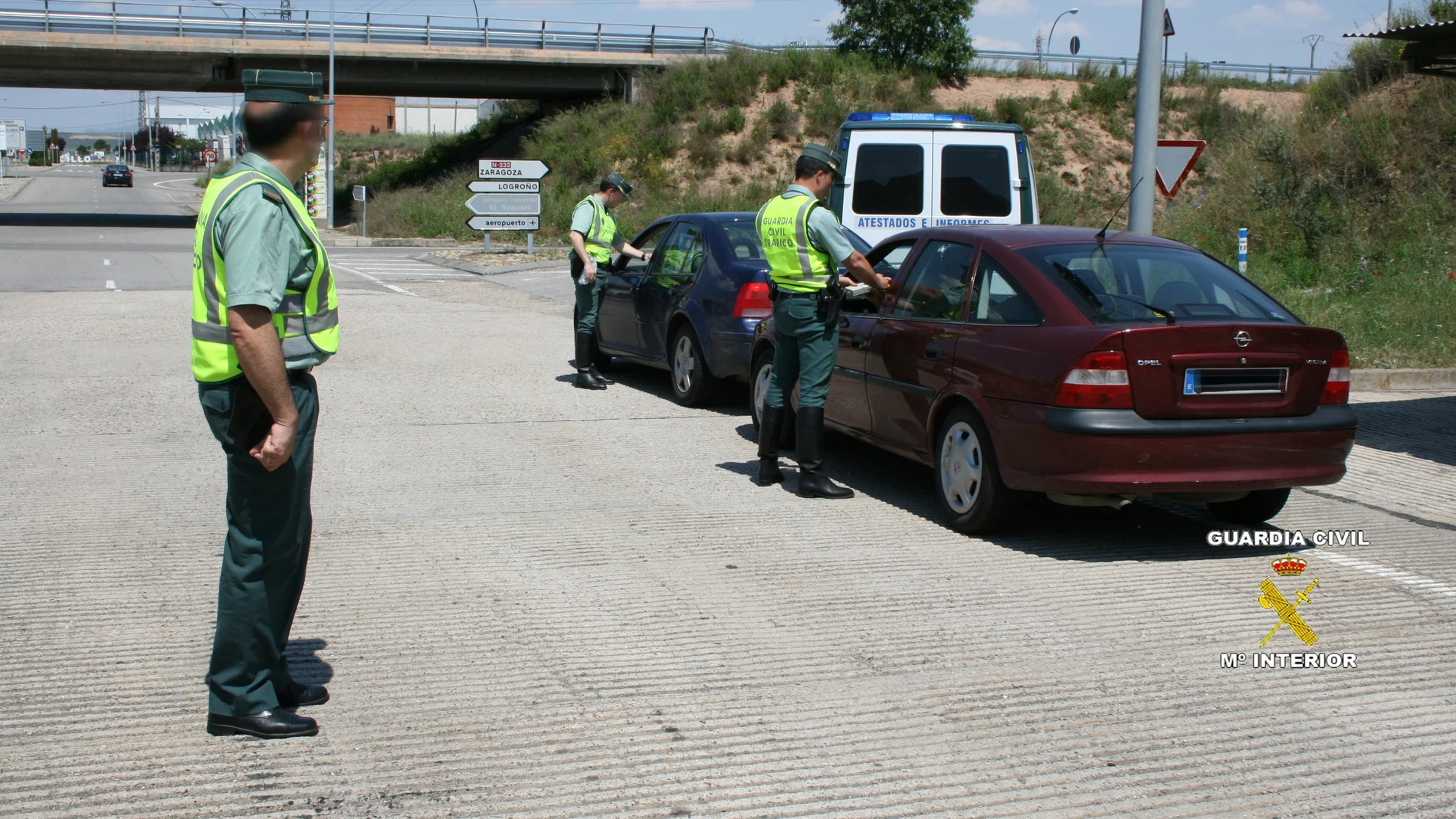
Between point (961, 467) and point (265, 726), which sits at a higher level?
point (961, 467)

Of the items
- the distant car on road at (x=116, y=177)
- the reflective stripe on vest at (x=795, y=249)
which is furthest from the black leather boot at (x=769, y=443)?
the distant car on road at (x=116, y=177)

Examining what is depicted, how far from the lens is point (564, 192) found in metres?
40.5

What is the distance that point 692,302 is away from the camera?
10.1 meters

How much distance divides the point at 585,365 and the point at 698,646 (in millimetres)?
6715

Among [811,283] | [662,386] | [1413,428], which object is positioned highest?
[811,283]

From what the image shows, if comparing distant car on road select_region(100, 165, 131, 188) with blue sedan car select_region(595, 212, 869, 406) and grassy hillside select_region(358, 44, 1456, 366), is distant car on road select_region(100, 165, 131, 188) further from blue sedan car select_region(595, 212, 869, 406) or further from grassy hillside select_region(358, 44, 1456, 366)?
blue sedan car select_region(595, 212, 869, 406)

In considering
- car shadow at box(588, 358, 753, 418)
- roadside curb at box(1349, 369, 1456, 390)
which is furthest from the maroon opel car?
roadside curb at box(1349, 369, 1456, 390)

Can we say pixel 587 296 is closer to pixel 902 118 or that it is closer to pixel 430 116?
pixel 902 118

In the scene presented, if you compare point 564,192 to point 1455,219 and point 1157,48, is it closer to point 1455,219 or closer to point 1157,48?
point 1455,219

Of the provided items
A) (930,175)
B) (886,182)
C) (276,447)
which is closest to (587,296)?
(886,182)

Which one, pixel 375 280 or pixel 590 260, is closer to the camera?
pixel 590 260

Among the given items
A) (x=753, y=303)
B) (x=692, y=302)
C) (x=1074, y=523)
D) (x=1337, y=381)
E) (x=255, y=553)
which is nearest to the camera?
(x=255, y=553)

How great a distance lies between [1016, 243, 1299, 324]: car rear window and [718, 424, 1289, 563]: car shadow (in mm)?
1118

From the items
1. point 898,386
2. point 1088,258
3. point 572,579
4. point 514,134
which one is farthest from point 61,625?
point 514,134
